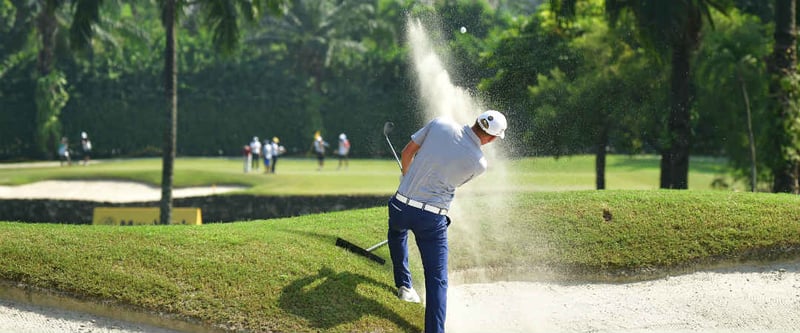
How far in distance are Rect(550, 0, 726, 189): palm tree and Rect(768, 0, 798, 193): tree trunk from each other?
95.3 inches

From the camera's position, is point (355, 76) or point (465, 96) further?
point (355, 76)

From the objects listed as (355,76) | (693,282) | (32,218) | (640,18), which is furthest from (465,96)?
(355,76)

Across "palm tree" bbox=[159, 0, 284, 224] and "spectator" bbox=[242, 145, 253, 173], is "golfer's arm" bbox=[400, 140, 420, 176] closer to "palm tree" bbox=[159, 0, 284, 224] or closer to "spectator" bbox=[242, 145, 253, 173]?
"palm tree" bbox=[159, 0, 284, 224]

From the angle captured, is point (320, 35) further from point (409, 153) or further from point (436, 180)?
point (436, 180)

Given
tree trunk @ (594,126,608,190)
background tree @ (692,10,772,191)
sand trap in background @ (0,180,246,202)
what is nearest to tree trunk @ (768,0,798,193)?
background tree @ (692,10,772,191)

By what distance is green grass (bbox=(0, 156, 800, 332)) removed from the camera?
10188 mm

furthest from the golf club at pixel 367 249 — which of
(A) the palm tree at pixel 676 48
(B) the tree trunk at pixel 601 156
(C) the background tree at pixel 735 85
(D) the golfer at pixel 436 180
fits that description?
(B) the tree trunk at pixel 601 156

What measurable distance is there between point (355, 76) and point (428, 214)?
53.2 metres

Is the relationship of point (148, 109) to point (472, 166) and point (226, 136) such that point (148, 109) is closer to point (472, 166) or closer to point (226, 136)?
point (226, 136)

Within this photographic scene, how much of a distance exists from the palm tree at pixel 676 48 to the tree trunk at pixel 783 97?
2422 mm

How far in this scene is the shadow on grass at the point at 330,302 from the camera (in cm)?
1010

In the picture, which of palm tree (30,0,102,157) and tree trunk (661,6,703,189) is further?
palm tree (30,0,102,157)

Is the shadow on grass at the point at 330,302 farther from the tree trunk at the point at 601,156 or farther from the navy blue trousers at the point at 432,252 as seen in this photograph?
the tree trunk at the point at 601,156

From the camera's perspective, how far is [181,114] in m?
62.1
